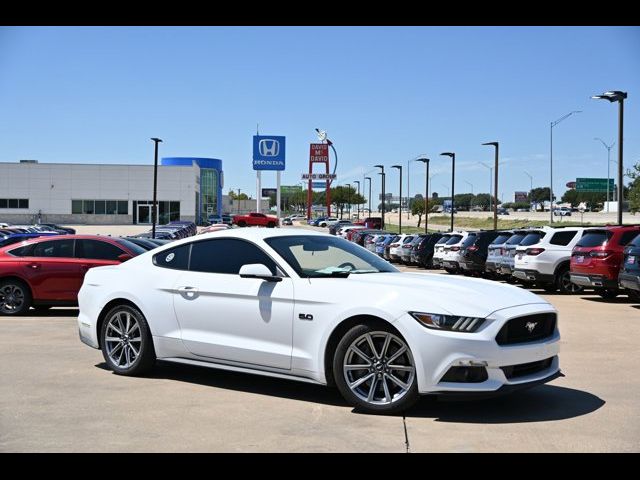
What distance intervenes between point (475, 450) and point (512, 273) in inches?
599

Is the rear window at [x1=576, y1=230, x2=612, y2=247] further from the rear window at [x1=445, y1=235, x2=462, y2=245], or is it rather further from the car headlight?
the car headlight

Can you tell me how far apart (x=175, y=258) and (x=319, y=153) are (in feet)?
399

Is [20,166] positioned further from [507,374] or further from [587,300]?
[507,374]

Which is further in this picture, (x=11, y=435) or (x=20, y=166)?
(x=20, y=166)

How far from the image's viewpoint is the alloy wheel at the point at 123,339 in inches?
306

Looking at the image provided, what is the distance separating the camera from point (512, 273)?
19.9 meters

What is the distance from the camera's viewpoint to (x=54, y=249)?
13484 millimetres

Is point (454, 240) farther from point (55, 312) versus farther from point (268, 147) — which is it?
point (268, 147)

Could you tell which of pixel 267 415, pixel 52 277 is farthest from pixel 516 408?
pixel 52 277

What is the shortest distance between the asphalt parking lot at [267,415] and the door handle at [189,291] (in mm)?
898

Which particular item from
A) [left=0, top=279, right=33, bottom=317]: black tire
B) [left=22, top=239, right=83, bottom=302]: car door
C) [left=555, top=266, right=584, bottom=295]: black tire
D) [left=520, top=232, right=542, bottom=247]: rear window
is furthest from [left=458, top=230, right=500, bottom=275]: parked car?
[left=0, top=279, right=33, bottom=317]: black tire

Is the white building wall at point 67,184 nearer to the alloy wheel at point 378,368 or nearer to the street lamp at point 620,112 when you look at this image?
the street lamp at point 620,112
